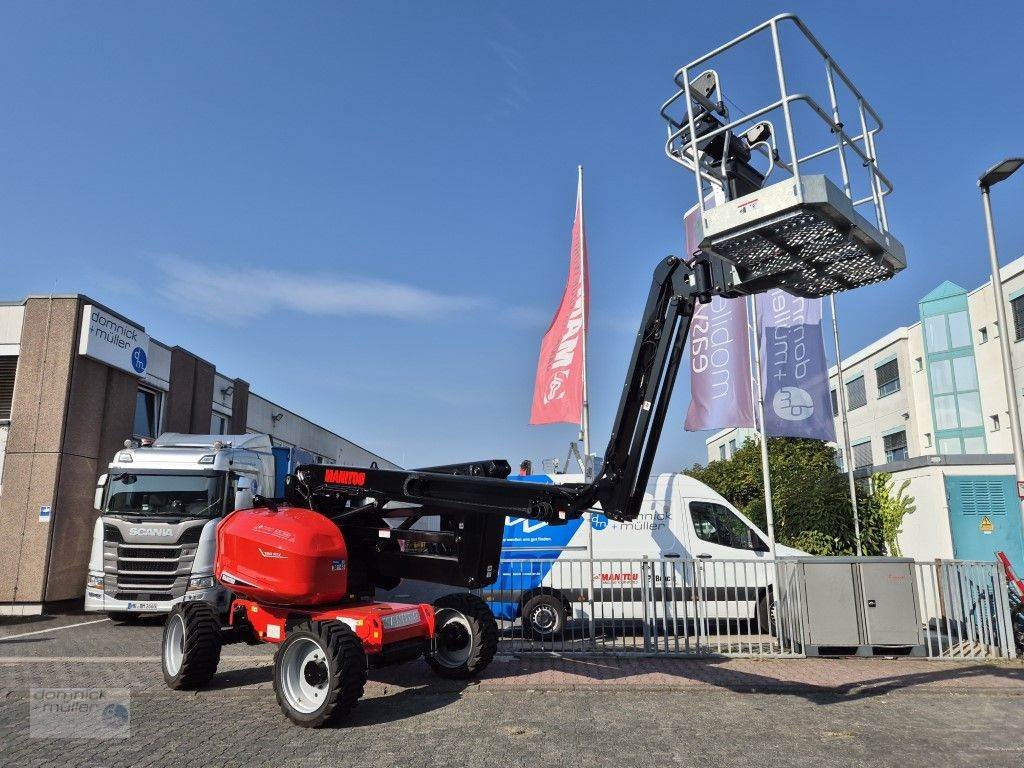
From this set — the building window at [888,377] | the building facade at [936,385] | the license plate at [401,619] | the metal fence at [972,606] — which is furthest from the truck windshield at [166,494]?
the building window at [888,377]

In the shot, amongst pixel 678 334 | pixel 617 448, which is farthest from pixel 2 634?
pixel 678 334

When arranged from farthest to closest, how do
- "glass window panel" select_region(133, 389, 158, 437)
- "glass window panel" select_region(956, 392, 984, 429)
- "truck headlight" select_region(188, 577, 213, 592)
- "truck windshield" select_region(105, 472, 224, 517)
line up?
"glass window panel" select_region(956, 392, 984, 429), "glass window panel" select_region(133, 389, 158, 437), "truck windshield" select_region(105, 472, 224, 517), "truck headlight" select_region(188, 577, 213, 592)

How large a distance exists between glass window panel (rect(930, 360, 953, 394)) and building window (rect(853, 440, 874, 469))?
658 centimetres

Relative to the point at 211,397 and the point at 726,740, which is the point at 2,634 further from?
the point at 726,740

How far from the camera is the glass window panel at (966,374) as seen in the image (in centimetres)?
3155

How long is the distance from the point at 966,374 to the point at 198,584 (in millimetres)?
32605

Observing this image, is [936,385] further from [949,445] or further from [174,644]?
[174,644]

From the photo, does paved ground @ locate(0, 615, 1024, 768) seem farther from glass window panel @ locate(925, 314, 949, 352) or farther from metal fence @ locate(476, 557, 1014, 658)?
glass window panel @ locate(925, 314, 949, 352)

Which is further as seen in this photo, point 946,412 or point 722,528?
point 946,412

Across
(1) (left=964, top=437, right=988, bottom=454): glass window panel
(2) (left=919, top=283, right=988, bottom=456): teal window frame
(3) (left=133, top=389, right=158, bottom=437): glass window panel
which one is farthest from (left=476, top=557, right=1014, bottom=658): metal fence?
(2) (left=919, top=283, right=988, bottom=456): teal window frame

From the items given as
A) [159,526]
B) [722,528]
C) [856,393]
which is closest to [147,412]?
[159,526]

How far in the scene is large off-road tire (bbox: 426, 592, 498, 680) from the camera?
792 centimetres

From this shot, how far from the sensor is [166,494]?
1270 cm
